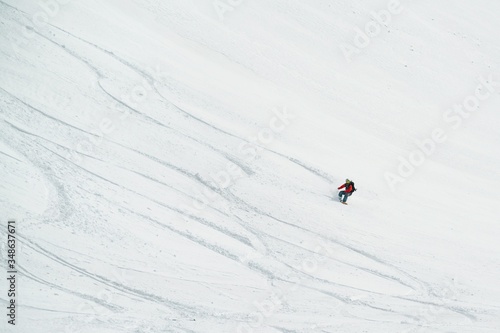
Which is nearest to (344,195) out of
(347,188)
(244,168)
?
(347,188)

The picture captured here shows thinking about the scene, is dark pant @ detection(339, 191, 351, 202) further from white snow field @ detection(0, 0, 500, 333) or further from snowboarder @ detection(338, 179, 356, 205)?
white snow field @ detection(0, 0, 500, 333)

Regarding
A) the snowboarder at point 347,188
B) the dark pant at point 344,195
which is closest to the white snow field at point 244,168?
the dark pant at point 344,195

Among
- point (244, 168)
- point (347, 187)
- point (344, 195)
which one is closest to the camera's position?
point (347, 187)

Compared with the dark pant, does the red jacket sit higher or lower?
higher

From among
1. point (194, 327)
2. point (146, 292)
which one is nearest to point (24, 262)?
point (146, 292)

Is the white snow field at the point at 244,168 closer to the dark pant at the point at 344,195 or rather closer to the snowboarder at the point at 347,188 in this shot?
the dark pant at the point at 344,195

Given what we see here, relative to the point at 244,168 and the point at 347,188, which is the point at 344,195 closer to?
the point at 347,188

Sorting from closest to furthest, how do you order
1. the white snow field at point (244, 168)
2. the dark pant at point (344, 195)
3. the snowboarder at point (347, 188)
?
the white snow field at point (244, 168), the snowboarder at point (347, 188), the dark pant at point (344, 195)

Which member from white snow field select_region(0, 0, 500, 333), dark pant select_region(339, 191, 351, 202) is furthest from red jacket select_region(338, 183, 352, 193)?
white snow field select_region(0, 0, 500, 333)

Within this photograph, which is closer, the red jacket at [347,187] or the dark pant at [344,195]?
the red jacket at [347,187]
